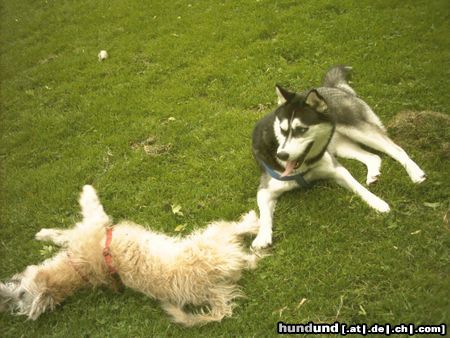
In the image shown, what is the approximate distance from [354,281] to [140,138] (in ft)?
11.9

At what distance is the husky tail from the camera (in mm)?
5088

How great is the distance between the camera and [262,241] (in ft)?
12.8

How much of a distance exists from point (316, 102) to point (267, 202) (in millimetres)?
1134

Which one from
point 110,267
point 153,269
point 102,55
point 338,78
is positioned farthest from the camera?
point 102,55

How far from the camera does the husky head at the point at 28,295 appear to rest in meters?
3.61

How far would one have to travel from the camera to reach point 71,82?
24.5ft

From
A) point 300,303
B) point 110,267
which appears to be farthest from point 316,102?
point 110,267

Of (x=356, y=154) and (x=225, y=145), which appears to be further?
(x=225, y=145)

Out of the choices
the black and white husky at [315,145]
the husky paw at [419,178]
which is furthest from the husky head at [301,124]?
the husky paw at [419,178]

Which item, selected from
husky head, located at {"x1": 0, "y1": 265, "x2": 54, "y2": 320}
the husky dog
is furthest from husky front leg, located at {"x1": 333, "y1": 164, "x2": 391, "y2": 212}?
husky head, located at {"x1": 0, "y1": 265, "x2": 54, "y2": 320}

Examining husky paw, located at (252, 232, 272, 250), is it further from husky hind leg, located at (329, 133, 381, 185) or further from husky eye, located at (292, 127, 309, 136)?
husky hind leg, located at (329, 133, 381, 185)

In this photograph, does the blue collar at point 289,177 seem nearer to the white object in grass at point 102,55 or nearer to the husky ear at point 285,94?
the husky ear at point 285,94

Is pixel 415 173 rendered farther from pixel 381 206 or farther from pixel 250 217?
pixel 250 217

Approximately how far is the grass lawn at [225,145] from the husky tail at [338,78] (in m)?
0.25
